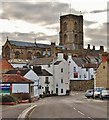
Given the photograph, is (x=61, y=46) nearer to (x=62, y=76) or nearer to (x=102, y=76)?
(x=62, y=76)

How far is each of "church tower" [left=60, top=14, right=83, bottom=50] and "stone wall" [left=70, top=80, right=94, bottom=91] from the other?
73672 mm

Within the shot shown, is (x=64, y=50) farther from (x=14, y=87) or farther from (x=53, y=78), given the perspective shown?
(x=14, y=87)

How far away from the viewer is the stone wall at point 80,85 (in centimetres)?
9850

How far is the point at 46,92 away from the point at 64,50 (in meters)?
63.8

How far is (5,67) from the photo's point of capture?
3664 inches

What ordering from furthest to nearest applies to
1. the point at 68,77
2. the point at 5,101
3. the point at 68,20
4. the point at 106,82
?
the point at 68,20, the point at 68,77, the point at 106,82, the point at 5,101

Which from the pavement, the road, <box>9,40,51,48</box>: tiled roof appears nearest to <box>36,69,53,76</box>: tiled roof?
the road

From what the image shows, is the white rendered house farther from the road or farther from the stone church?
the road

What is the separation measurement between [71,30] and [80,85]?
268 ft

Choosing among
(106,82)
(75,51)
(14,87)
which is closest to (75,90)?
(106,82)

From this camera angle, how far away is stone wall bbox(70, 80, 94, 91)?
98500 millimetres

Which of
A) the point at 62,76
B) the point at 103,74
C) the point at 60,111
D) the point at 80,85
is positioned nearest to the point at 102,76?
the point at 103,74

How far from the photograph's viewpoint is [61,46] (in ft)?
529

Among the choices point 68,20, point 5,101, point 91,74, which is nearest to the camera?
point 5,101
